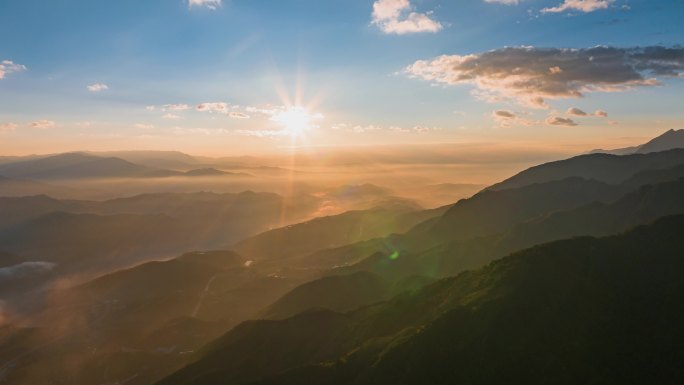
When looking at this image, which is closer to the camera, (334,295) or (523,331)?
(523,331)

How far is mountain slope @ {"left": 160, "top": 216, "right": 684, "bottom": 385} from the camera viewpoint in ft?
258

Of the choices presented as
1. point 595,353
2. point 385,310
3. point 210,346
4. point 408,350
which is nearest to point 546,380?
point 595,353

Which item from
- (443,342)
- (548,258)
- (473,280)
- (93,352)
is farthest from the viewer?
(93,352)

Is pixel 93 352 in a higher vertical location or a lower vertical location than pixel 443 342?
lower

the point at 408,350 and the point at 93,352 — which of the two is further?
the point at 93,352

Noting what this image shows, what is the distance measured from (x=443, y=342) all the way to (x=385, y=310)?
120ft

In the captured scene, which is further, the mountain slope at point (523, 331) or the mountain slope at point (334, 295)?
the mountain slope at point (334, 295)

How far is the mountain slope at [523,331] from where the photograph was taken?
7875 cm

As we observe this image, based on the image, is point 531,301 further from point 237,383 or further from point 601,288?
point 237,383

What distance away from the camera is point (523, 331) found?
Answer: 84625mm

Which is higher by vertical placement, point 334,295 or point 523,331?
point 523,331

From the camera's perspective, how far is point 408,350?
89.0 meters

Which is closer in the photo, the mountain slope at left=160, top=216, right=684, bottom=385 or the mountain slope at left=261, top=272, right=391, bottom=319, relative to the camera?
the mountain slope at left=160, top=216, right=684, bottom=385

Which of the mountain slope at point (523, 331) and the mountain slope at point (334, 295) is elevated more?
the mountain slope at point (523, 331)
